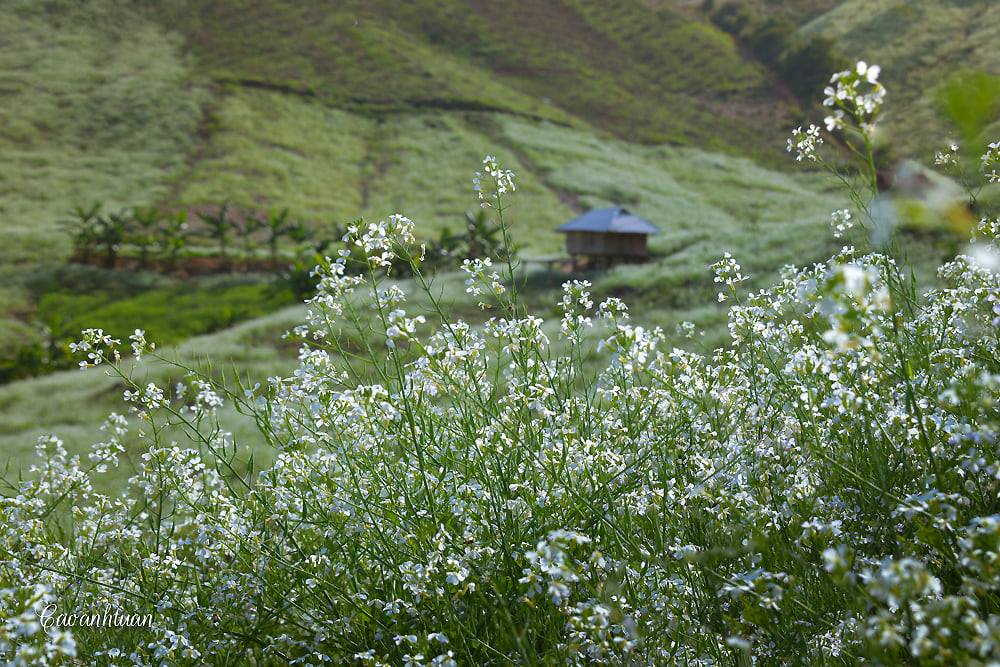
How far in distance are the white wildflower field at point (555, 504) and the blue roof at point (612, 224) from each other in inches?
801

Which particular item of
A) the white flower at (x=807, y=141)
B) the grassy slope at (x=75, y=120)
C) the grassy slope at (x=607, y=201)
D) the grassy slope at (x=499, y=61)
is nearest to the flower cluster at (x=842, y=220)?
the white flower at (x=807, y=141)

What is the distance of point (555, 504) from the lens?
142 inches

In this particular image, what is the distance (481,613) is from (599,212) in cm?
2366

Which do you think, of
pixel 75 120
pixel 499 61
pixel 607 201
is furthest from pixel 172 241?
pixel 499 61

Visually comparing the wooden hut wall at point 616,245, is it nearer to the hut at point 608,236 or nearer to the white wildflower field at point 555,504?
the hut at point 608,236

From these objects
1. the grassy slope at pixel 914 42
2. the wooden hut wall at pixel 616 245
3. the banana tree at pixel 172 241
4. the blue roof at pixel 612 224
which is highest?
the grassy slope at pixel 914 42

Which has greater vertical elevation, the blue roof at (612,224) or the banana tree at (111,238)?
the blue roof at (612,224)

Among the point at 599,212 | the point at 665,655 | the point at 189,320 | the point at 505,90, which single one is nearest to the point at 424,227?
the point at 599,212

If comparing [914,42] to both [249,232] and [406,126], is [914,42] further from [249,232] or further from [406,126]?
[249,232]

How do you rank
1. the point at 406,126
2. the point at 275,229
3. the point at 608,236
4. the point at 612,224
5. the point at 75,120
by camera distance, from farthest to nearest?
the point at 406,126
the point at 75,120
the point at 275,229
the point at 608,236
the point at 612,224

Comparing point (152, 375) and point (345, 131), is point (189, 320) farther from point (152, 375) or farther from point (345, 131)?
point (345, 131)

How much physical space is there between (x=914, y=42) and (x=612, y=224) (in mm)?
45060

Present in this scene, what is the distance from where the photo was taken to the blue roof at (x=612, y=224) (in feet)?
81.9

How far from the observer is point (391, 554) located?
357 cm
